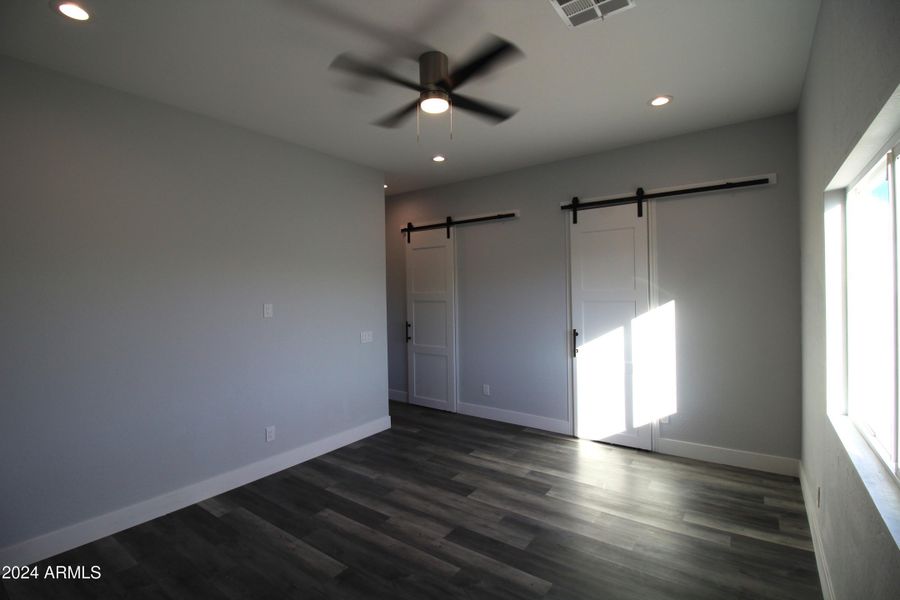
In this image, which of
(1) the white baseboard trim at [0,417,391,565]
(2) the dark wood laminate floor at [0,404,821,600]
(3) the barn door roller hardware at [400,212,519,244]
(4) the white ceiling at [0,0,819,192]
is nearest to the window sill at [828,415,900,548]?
(2) the dark wood laminate floor at [0,404,821,600]

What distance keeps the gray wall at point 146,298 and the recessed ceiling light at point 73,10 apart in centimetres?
71

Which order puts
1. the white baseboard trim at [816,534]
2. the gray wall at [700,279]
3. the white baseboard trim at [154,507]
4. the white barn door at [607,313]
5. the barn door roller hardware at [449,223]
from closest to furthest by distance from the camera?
the white baseboard trim at [816,534]
the white baseboard trim at [154,507]
the gray wall at [700,279]
the white barn door at [607,313]
the barn door roller hardware at [449,223]

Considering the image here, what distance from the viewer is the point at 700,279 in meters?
3.70

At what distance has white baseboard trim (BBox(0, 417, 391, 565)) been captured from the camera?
241cm

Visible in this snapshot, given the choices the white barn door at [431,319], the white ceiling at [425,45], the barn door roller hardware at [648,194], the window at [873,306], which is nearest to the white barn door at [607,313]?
the barn door roller hardware at [648,194]

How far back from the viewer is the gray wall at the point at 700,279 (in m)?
3.38

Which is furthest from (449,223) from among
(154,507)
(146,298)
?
(154,507)

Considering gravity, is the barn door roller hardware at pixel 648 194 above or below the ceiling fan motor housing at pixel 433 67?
below

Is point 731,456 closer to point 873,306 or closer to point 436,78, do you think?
point 873,306

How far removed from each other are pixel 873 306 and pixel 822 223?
71cm

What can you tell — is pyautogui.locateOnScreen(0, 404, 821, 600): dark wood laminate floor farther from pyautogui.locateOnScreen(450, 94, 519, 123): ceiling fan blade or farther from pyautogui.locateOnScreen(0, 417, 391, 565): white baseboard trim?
pyautogui.locateOnScreen(450, 94, 519, 123): ceiling fan blade

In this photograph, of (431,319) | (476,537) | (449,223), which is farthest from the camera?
(431,319)

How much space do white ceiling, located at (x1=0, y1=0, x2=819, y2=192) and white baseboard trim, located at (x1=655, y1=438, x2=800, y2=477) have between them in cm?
269

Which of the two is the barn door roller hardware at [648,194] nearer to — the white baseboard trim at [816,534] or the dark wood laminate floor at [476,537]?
the white baseboard trim at [816,534]
